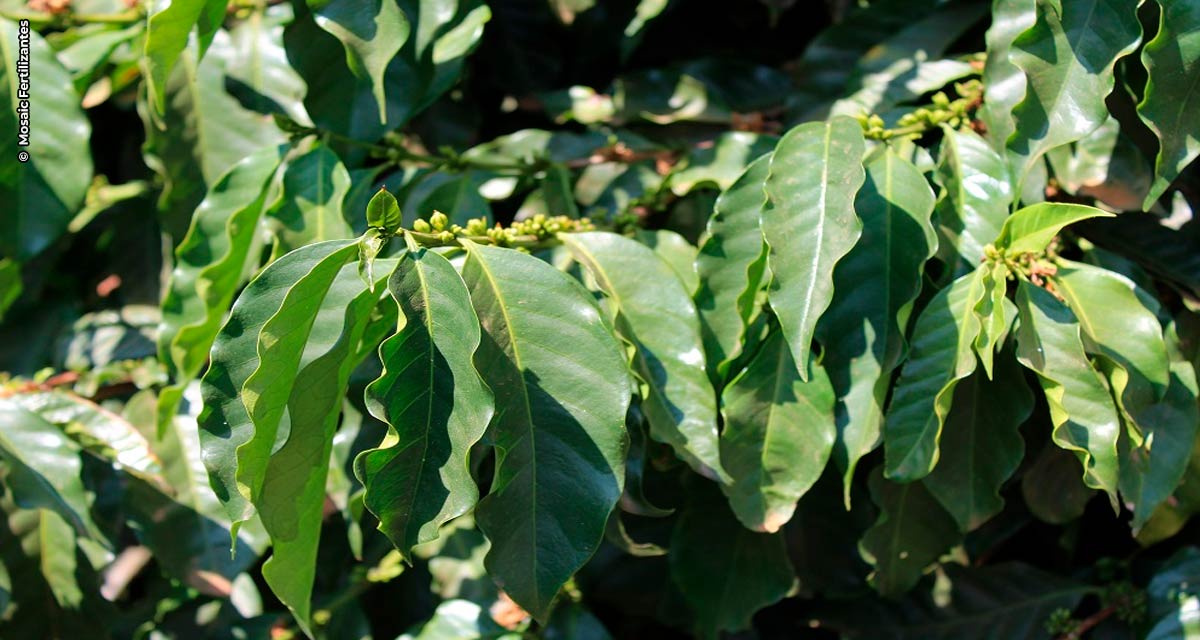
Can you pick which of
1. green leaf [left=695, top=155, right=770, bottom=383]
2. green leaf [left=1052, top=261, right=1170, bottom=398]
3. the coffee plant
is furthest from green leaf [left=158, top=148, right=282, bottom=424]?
green leaf [left=1052, top=261, right=1170, bottom=398]

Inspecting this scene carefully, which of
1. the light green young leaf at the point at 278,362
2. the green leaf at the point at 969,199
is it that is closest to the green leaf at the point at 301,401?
the light green young leaf at the point at 278,362

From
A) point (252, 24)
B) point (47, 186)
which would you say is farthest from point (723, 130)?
point (47, 186)

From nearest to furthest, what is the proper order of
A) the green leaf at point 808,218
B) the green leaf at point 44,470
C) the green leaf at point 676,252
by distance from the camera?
the green leaf at point 808,218, the green leaf at point 676,252, the green leaf at point 44,470

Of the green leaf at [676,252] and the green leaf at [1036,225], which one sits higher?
the green leaf at [1036,225]

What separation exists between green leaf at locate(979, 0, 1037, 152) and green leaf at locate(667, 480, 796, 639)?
0.55 meters

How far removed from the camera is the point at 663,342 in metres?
1.07

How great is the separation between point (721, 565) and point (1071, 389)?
1.77 ft

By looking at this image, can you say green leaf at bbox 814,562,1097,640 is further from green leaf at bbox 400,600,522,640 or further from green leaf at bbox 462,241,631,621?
green leaf at bbox 462,241,631,621

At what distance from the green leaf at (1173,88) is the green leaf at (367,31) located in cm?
76

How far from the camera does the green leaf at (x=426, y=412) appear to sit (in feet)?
2.88

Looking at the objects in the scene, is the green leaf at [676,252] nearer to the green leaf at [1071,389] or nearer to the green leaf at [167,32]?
the green leaf at [1071,389]

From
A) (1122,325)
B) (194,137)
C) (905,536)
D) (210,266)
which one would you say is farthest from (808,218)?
(194,137)

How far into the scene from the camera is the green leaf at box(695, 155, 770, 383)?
1117 mm

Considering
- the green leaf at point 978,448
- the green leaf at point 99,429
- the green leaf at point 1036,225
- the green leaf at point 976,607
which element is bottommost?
the green leaf at point 976,607
